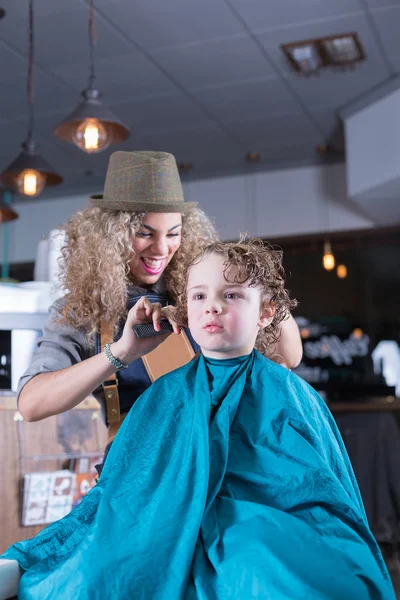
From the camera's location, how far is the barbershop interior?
1.18m

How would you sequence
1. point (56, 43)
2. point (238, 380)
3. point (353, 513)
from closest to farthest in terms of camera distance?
point (353, 513) < point (238, 380) < point (56, 43)

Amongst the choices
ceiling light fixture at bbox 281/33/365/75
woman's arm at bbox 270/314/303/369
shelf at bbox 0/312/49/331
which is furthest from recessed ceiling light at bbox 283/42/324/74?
woman's arm at bbox 270/314/303/369

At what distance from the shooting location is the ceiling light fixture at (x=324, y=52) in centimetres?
493

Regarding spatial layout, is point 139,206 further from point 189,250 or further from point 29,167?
point 29,167

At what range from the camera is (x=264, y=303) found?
1.48 m

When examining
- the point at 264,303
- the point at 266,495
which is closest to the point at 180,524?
the point at 266,495

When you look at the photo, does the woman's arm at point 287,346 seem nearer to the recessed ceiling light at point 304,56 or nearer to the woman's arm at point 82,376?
the woman's arm at point 82,376

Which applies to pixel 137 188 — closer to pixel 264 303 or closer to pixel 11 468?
pixel 264 303

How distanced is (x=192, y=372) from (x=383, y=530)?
4.81 m

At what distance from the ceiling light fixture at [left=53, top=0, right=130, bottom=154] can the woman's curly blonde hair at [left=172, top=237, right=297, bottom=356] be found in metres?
2.97

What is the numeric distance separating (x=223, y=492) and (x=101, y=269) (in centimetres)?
71

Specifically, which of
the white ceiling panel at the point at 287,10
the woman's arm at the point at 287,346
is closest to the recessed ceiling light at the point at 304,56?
the white ceiling panel at the point at 287,10

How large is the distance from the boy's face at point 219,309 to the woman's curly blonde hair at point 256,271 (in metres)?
0.01

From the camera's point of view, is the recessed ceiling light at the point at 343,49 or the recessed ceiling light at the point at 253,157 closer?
the recessed ceiling light at the point at 343,49
